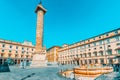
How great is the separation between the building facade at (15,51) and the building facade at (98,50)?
2580cm

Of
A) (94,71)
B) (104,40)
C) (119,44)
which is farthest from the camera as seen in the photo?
(104,40)

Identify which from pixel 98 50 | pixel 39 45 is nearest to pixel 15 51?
pixel 39 45

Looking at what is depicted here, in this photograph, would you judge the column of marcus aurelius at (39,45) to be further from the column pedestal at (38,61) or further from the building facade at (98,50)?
the building facade at (98,50)

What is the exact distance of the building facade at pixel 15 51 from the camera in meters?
51.0

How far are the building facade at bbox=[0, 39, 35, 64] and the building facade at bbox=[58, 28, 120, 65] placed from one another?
84.6 ft

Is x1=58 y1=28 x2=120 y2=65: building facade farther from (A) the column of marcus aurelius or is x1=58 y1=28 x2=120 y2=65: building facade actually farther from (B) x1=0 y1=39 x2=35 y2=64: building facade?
(A) the column of marcus aurelius

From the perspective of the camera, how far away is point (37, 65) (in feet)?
91.1

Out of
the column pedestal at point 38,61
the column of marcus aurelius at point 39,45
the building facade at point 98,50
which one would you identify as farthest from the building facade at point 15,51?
the column pedestal at point 38,61

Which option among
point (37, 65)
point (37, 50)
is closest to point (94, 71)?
point (37, 65)

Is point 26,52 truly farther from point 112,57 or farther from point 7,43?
point 112,57

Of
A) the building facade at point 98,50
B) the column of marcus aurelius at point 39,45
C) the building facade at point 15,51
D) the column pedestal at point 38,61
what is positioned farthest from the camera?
the building facade at point 15,51

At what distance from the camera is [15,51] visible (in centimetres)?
5641

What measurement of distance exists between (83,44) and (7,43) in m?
39.3

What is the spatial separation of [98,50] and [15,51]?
42.4 m
